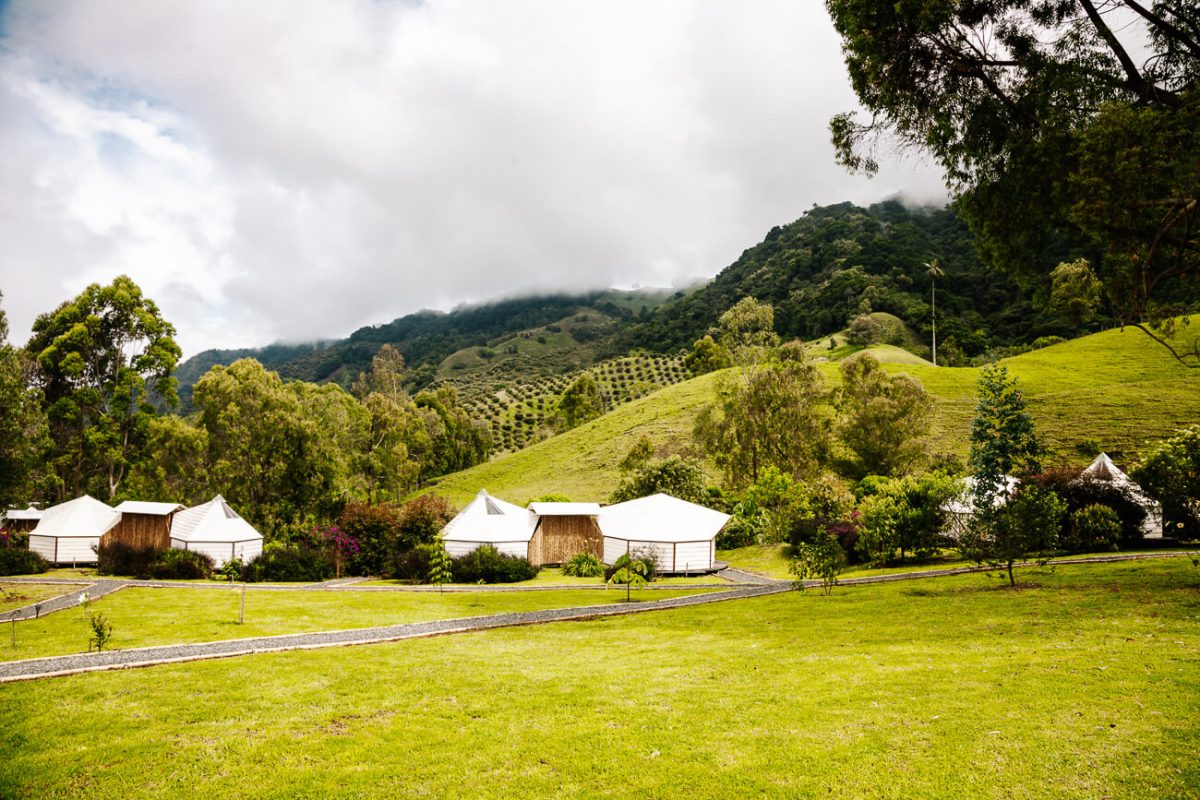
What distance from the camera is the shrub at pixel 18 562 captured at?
28109mm

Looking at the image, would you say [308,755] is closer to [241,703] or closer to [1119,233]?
[241,703]

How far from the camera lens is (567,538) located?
1288 inches

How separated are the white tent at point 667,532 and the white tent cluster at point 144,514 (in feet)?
56.4

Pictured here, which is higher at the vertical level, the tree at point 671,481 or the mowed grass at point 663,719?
the tree at point 671,481

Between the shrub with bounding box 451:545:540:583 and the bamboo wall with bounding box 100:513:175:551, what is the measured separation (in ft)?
51.4

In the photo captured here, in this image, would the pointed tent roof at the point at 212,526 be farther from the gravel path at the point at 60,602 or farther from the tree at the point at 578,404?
the tree at the point at 578,404

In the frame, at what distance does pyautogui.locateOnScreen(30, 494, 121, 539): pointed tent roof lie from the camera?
31.1m

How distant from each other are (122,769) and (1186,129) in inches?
646

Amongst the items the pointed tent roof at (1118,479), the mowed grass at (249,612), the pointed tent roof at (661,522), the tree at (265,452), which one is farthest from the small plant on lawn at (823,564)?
the tree at (265,452)

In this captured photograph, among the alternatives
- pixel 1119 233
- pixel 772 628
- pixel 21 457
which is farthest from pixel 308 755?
pixel 21 457

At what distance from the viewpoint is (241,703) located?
905 cm

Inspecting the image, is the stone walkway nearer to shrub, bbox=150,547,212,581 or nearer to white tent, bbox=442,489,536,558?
shrub, bbox=150,547,212,581

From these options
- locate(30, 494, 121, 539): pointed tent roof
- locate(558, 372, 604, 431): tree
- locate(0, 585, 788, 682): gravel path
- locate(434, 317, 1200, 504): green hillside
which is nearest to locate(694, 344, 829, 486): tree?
locate(434, 317, 1200, 504): green hillside

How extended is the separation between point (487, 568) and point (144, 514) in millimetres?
18550
